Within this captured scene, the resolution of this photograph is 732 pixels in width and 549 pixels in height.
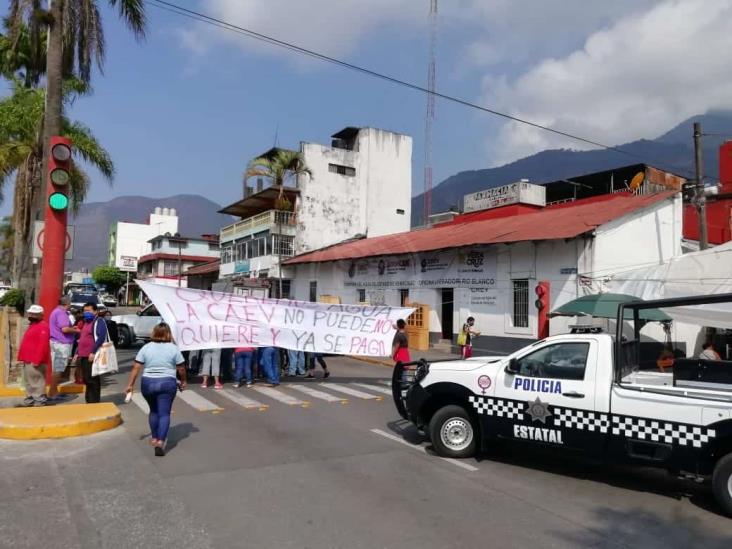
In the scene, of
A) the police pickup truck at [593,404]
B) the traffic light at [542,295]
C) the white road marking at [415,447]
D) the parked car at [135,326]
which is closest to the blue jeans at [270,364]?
the white road marking at [415,447]

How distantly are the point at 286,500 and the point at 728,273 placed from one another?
15.6 meters

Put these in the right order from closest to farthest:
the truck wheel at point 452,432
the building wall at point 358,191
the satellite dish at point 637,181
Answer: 1. the truck wheel at point 452,432
2. the satellite dish at point 637,181
3. the building wall at point 358,191

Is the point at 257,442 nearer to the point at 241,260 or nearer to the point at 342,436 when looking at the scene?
the point at 342,436

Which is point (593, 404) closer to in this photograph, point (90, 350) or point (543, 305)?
point (90, 350)

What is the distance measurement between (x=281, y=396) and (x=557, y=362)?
260 inches

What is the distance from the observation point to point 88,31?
14.4 m

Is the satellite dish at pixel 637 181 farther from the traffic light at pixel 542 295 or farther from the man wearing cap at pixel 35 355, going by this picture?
the man wearing cap at pixel 35 355

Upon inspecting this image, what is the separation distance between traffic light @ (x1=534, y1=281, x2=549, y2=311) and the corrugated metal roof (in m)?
1.70

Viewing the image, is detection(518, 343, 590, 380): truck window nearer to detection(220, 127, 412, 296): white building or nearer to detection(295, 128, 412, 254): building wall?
detection(220, 127, 412, 296): white building

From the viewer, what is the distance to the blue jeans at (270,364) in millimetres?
13367

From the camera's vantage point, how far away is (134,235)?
103250 mm

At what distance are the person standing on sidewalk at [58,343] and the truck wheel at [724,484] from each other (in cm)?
1025

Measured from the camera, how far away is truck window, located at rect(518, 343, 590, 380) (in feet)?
21.7

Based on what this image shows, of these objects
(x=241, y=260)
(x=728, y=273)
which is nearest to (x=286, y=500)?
(x=728, y=273)
